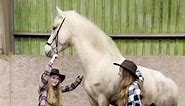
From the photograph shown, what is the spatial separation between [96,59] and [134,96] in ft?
2.32

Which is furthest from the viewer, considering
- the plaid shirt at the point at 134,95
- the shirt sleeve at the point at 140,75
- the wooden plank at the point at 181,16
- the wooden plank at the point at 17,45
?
the wooden plank at the point at 17,45

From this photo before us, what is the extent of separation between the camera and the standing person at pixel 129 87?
15.1 feet

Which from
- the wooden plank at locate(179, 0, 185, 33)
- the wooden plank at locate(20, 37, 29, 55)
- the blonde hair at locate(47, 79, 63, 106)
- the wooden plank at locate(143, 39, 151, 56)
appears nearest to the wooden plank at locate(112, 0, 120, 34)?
the wooden plank at locate(143, 39, 151, 56)

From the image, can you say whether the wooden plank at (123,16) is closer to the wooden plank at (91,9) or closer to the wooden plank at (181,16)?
the wooden plank at (91,9)

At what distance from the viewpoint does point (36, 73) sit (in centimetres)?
673

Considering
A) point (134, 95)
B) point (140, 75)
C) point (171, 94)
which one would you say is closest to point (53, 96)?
point (140, 75)

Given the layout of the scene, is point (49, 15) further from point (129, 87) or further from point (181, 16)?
point (129, 87)

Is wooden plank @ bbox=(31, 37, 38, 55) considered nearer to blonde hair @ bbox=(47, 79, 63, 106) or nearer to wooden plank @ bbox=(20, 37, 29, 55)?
wooden plank @ bbox=(20, 37, 29, 55)

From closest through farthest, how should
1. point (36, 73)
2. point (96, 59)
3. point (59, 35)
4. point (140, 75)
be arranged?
point (140, 75) → point (96, 59) → point (59, 35) → point (36, 73)

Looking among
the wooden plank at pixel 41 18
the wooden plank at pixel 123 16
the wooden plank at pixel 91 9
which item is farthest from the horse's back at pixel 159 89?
the wooden plank at pixel 41 18

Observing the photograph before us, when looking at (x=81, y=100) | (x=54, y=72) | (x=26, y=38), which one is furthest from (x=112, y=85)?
(x=26, y=38)

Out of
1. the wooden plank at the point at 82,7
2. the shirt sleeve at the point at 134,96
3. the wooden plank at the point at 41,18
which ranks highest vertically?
the wooden plank at the point at 82,7

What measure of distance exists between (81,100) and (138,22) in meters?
1.15

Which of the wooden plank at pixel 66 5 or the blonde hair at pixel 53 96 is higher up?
the wooden plank at pixel 66 5
